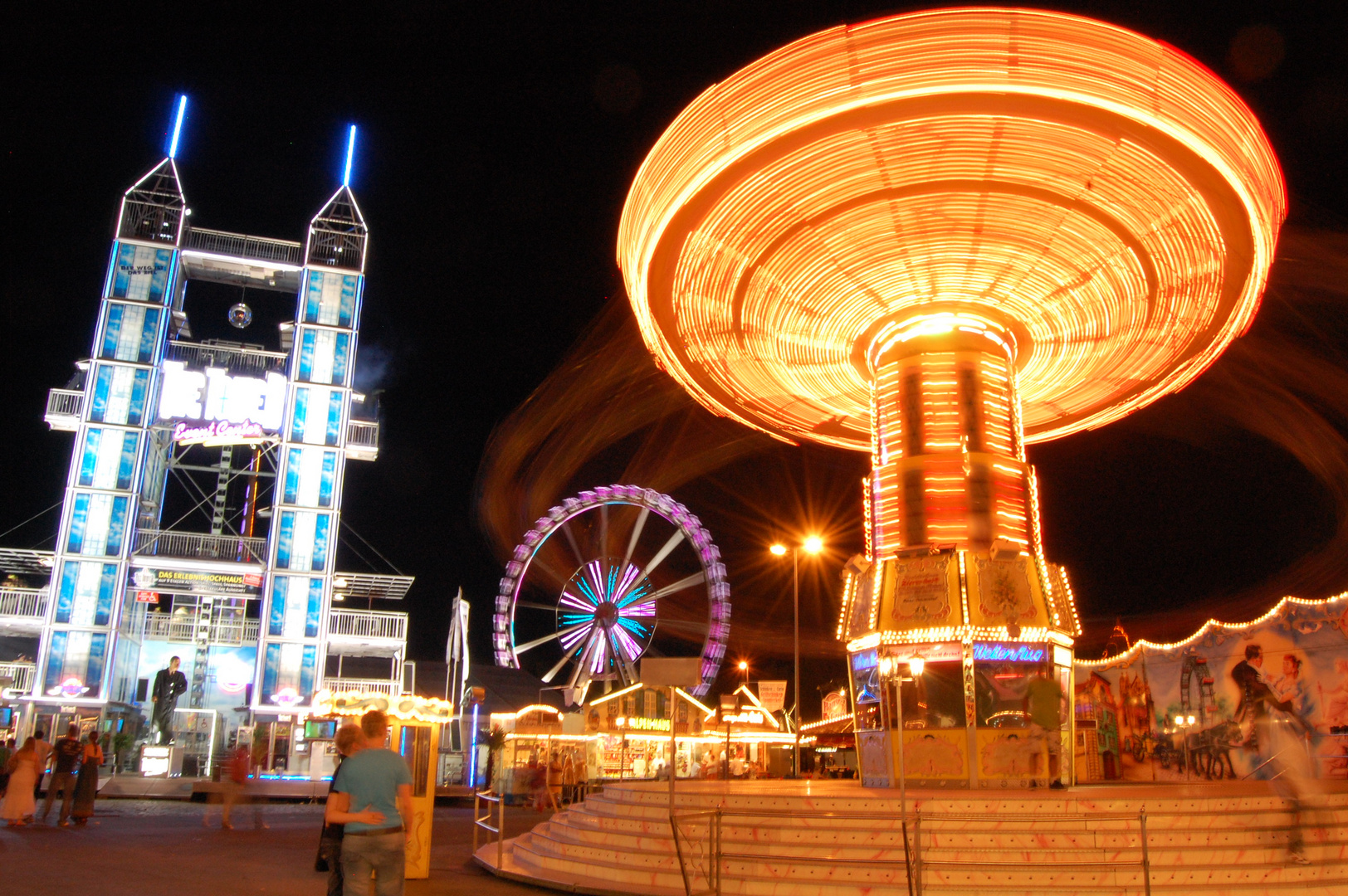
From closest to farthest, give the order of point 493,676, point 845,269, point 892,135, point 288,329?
point 892,135 < point 845,269 < point 288,329 < point 493,676

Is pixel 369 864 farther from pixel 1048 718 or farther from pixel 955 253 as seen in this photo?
pixel 955 253

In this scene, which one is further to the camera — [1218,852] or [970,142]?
[970,142]

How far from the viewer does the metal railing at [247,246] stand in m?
43.1

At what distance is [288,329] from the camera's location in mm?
42844

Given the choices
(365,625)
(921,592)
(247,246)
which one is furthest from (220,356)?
(921,592)

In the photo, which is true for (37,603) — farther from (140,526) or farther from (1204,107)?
(1204,107)

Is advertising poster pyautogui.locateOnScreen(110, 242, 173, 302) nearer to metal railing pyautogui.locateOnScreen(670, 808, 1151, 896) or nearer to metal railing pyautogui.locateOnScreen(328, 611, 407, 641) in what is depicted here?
metal railing pyautogui.locateOnScreen(328, 611, 407, 641)

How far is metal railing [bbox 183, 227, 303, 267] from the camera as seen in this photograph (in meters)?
43.1

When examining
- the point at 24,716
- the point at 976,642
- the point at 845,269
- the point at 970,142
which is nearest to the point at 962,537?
the point at 976,642

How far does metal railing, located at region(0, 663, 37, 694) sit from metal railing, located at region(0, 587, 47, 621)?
5.51 feet

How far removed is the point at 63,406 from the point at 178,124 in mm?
14610

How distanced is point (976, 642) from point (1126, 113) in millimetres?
7743

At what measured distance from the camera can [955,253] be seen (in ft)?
53.7

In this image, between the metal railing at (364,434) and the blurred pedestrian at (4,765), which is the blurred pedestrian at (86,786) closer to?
the blurred pedestrian at (4,765)
